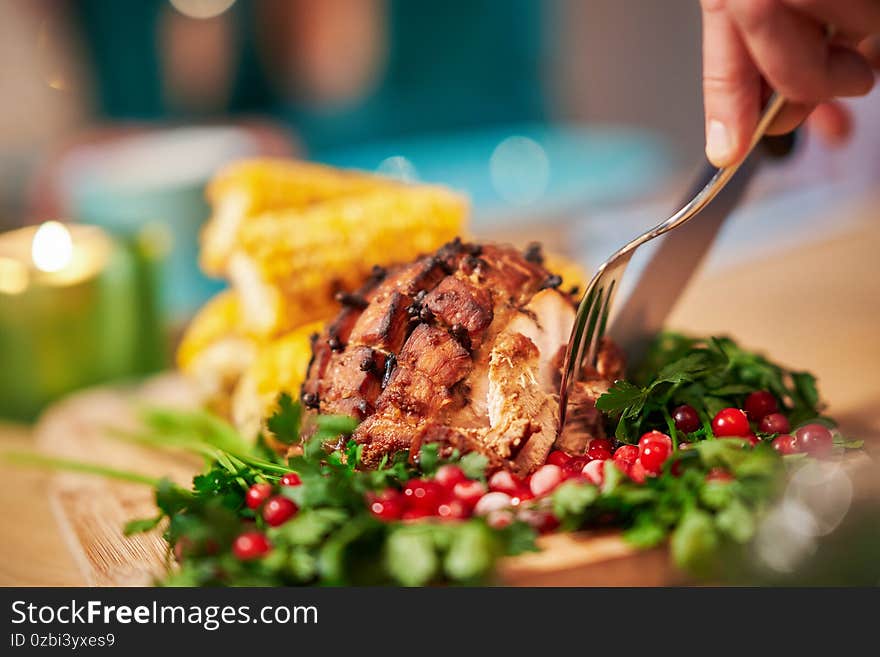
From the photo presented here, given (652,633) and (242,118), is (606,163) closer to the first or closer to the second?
(242,118)

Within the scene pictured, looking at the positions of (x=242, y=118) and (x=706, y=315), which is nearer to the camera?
(x=706, y=315)

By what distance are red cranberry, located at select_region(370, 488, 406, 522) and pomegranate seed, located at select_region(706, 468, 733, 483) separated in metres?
0.49

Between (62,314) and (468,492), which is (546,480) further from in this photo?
→ (62,314)

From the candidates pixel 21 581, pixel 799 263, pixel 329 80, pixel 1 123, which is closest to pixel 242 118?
pixel 329 80

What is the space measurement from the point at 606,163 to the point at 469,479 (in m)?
6.75

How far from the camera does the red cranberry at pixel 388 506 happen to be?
138 cm

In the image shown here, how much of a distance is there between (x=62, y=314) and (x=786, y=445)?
2253mm

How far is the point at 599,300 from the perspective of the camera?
168 centimetres

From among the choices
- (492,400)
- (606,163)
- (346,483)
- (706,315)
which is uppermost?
(606,163)

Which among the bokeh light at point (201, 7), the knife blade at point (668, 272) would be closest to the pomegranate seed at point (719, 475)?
→ the knife blade at point (668, 272)

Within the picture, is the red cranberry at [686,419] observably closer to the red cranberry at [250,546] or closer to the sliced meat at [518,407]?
the sliced meat at [518,407]

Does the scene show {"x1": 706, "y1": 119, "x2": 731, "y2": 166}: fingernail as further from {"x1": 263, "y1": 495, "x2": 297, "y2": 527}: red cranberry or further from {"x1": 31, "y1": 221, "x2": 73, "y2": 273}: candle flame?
{"x1": 31, "y1": 221, "x2": 73, "y2": 273}: candle flame

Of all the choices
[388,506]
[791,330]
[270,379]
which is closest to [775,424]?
[388,506]

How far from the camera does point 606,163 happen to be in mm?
7859
